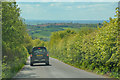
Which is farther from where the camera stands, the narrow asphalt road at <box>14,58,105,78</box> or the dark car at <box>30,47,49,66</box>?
the dark car at <box>30,47,49,66</box>

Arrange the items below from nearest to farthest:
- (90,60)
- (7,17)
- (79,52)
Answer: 1. (7,17)
2. (90,60)
3. (79,52)

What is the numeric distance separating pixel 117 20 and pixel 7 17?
7714 mm

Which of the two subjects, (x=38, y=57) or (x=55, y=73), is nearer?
(x=55, y=73)

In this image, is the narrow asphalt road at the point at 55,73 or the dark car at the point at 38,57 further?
the dark car at the point at 38,57

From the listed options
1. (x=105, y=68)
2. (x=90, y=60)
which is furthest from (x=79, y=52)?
(x=105, y=68)

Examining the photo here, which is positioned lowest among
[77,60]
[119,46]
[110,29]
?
[77,60]

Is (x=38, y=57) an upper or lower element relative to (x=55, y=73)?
upper

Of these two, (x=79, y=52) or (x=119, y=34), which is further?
(x=79, y=52)

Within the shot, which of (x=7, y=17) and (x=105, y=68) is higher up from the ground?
(x=7, y=17)

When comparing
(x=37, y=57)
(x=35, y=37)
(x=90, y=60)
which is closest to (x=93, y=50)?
(x=90, y=60)

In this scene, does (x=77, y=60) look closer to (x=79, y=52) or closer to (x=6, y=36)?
(x=79, y=52)

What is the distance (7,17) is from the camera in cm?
1689

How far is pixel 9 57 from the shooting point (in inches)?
690

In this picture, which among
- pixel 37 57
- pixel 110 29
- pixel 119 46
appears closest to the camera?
pixel 119 46
